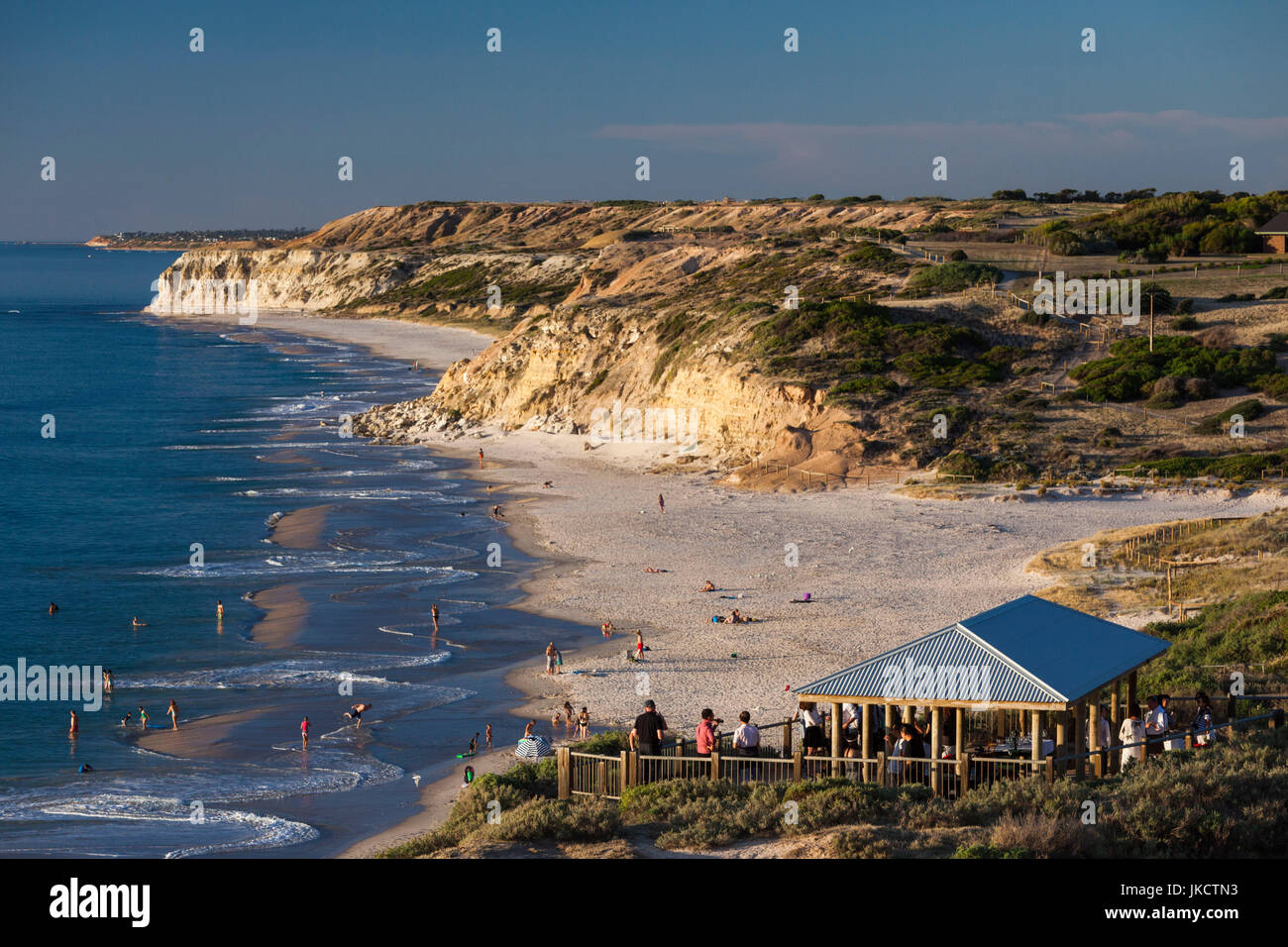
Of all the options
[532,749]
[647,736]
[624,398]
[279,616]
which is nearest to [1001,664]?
[647,736]

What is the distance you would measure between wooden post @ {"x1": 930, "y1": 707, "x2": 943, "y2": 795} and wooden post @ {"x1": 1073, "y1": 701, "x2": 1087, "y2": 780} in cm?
140

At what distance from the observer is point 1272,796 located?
11453 millimetres

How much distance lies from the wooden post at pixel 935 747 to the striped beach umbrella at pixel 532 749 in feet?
32.3

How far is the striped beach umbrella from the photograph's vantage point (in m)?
22.4

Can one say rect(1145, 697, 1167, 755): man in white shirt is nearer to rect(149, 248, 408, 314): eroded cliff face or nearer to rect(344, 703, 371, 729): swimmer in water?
rect(344, 703, 371, 729): swimmer in water

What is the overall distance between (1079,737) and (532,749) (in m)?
10.8

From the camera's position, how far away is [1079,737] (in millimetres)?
14234

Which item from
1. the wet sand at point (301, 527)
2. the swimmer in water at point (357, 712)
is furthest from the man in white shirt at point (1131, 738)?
the wet sand at point (301, 527)

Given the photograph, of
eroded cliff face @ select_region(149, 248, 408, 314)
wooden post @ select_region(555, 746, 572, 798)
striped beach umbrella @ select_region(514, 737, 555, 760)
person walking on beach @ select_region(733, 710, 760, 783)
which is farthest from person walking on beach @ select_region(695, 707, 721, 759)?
eroded cliff face @ select_region(149, 248, 408, 314)

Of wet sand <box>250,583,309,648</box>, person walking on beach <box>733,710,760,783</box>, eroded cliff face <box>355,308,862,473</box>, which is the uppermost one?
eroded cliff face <box>355,308,862,473</box>

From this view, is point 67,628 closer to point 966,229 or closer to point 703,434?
point 703,434

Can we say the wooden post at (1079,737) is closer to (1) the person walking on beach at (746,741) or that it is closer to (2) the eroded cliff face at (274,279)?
(1) the person walking on beach at (746,741)

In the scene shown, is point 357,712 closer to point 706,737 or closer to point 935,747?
point 706,737
